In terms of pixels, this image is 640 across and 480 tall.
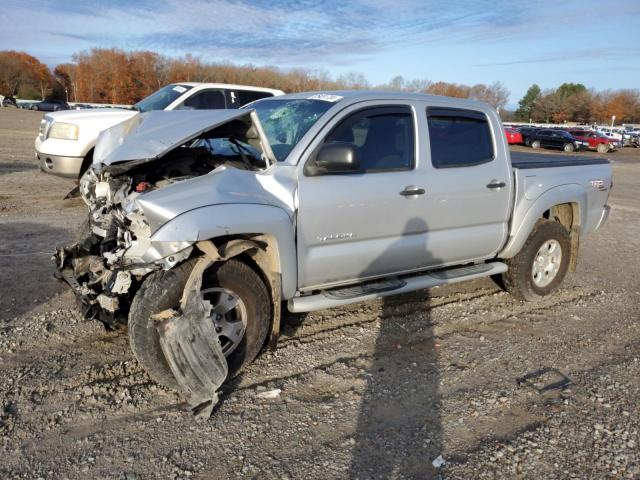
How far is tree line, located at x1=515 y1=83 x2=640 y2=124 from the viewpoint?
105000 millimetres

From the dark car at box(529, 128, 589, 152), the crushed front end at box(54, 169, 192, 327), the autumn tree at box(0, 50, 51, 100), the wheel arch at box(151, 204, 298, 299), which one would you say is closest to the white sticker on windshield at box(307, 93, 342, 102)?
the wheel arch at box(151, 204, 298, 299)

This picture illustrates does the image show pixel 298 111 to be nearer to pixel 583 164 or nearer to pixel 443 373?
pixel 443 373

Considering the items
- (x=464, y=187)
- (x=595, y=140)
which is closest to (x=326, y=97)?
(x=464, y=187)

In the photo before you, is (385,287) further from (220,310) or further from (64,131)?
(64,131)

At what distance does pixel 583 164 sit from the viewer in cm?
615

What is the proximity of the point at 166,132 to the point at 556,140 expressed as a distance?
38.7 meters

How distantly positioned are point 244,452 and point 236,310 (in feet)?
3.41

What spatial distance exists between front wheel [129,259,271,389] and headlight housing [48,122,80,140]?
18.9 ft

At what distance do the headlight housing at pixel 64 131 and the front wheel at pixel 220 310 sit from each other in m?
5.76

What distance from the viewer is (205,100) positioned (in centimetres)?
1040

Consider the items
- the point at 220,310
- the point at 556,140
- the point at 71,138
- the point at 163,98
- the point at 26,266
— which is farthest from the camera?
the point at 556,140

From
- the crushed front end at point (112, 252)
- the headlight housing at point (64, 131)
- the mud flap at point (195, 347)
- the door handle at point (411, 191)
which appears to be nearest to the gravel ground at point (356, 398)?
the mud flap at point (195, 347)

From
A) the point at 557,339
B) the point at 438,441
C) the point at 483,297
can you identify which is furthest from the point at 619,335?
the point at 438,441

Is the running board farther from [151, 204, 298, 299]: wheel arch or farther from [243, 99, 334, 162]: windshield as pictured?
[243, 99, 334, 162]: windshield
